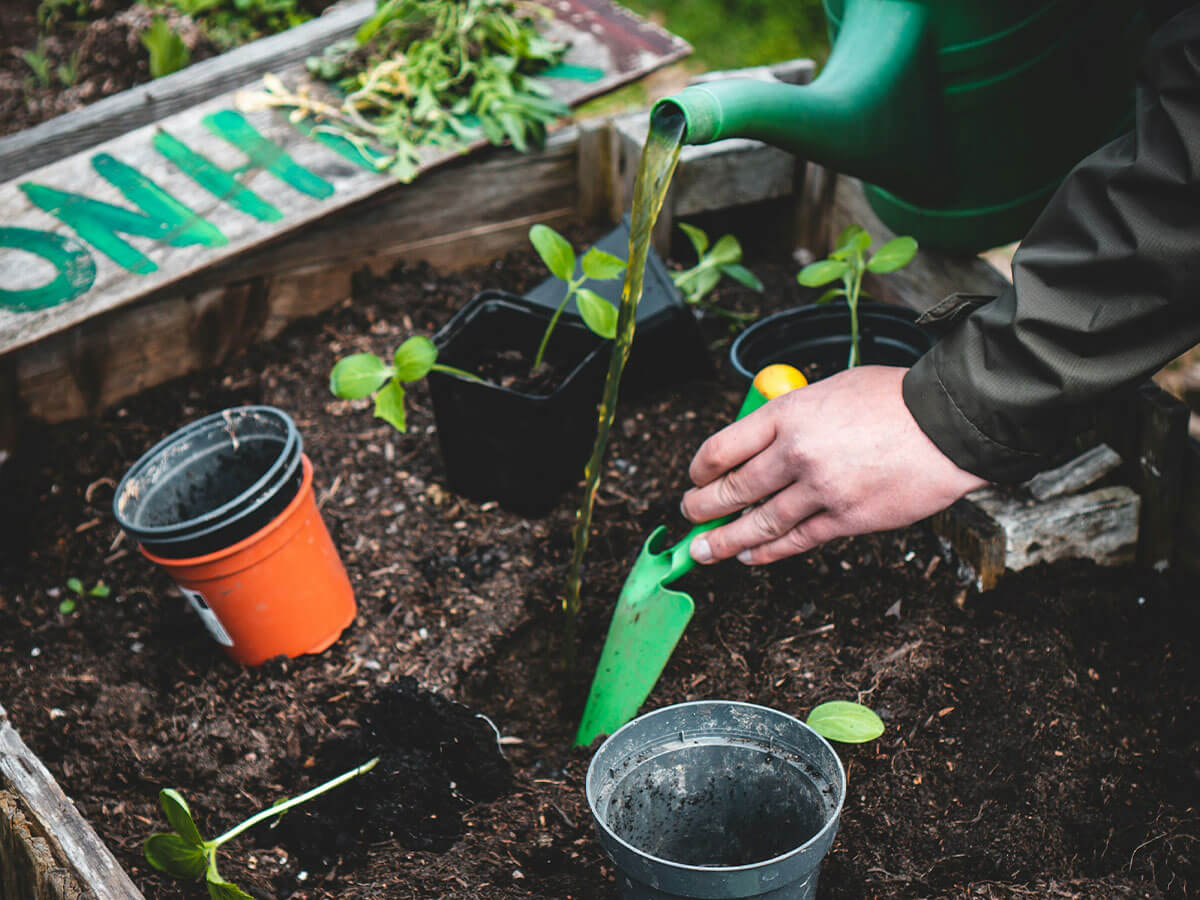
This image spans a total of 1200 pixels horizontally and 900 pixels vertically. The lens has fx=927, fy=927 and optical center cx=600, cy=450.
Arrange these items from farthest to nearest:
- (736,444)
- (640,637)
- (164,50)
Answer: (164,50) → (640,637) → (736,444)

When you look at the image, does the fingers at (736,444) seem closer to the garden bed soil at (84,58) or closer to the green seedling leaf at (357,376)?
the green seedling leaf at (357,376)

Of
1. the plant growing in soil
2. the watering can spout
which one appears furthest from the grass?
the watering can spout

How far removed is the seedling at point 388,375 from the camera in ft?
5.42

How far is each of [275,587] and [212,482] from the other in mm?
266

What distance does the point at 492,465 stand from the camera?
1.93 metres

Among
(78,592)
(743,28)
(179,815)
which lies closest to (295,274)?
(78,592)

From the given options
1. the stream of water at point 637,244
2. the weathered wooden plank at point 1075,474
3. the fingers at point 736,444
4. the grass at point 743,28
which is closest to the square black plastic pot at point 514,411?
the stream of water at point 637,244

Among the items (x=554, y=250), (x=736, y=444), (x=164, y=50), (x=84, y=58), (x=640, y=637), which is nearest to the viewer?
(x=736, y=444)

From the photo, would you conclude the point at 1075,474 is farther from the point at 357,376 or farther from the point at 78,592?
the point at 78,592

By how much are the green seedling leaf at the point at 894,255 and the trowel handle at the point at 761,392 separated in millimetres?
446

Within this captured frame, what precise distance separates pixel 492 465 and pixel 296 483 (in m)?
0.42

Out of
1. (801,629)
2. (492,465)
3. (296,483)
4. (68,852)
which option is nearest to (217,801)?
(68,852)

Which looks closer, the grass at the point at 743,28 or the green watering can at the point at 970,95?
the green watering can at the point at 970,95

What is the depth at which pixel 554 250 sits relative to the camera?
1.76 m
